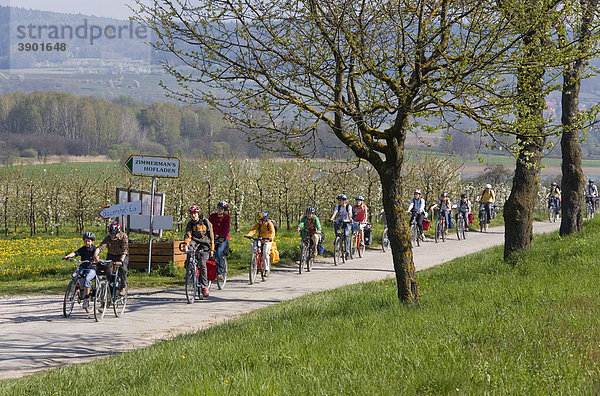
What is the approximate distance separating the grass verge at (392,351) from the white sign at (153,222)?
7833 mm

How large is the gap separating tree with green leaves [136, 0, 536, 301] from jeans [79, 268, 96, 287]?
14.5ft

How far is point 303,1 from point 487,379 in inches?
237

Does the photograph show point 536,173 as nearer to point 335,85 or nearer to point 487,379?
point 335,85

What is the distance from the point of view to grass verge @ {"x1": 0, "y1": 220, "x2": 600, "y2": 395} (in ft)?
15.9

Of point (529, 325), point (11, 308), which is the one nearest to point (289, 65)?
point (529, 325)

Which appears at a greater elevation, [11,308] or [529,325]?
[529,325]

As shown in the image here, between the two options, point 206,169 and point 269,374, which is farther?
point 206,169

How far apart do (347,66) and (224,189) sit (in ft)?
137

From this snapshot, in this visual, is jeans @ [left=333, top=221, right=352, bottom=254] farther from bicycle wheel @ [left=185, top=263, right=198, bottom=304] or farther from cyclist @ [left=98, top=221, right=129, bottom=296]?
cyclist @ [left=98, top=221, right=129, bottom=296]

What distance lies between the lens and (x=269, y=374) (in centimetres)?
559

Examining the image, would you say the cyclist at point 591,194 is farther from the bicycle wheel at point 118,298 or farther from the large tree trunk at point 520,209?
the bicycle wheel at point 118,298

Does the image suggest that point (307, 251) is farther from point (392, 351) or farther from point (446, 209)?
point (392, 351)

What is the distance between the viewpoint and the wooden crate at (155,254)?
17.4 m

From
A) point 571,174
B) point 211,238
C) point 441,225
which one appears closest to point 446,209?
point 441,225
